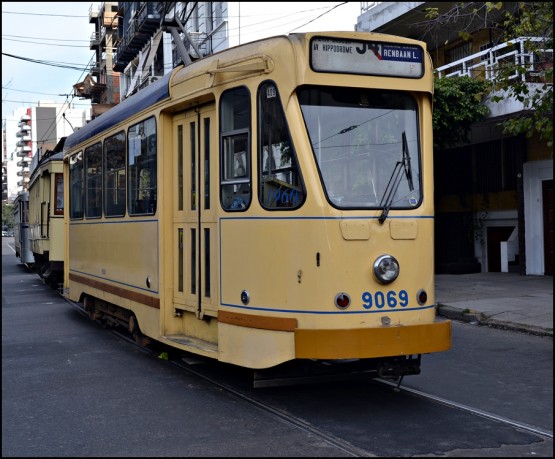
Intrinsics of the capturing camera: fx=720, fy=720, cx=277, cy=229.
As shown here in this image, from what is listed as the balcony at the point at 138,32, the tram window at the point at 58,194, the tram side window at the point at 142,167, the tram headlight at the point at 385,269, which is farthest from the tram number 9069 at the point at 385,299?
the balcony at the point at 138,32

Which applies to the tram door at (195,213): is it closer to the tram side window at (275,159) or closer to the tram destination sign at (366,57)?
the tram side window at (275,159)

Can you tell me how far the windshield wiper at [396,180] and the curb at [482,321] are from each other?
552 centimetres

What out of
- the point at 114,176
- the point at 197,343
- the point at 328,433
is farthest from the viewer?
the point at 114,176

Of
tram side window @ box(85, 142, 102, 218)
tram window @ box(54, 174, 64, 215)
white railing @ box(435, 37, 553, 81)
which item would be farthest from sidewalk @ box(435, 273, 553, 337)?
tram window @ box(54, 174, 64, 215)

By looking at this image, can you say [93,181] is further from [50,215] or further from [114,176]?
[50,215]

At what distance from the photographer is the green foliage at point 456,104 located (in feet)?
54.0

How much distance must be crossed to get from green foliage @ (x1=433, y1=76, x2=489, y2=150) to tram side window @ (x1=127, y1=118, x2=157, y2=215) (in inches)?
360

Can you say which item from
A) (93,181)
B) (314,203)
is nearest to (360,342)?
(314,203)

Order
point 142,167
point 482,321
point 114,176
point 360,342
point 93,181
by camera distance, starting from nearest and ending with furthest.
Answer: point 360,342
point 142,167
point 114,176
point 93,181
point 482,321

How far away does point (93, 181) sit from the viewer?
439 inches

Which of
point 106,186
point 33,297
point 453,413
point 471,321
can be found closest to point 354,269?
point 453,413

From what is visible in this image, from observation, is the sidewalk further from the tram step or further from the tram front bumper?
the tram step

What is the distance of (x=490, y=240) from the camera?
20.5 m

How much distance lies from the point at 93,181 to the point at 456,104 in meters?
9.16
